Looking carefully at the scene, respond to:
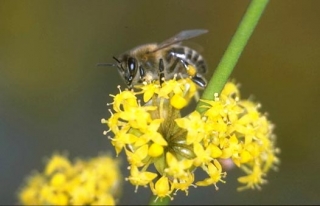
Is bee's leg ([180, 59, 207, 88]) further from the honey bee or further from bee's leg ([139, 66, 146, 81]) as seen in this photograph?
bee's leg ([139, 66, 146, 81])

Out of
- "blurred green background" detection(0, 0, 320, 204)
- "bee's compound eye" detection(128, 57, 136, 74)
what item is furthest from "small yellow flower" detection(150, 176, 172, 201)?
"blurred green background" detection(0, 0, 320, 204)

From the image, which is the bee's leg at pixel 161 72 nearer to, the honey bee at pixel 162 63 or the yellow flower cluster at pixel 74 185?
the honey bee at pixel 162 63

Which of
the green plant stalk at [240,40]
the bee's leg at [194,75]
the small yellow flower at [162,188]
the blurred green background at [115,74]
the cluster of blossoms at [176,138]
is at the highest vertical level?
the blurred green background at [115,74]

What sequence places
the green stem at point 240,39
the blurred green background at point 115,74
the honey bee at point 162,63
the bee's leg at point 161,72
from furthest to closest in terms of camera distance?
1. the blurred green background at point 115,74
2. the honey bee at point 162,63
3. the bee's leg at point 161,72
4. the green stem at point 240,39

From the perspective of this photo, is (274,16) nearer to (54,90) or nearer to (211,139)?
(54,90)

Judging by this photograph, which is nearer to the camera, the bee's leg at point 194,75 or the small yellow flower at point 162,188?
the small yellow flower at point 162,188

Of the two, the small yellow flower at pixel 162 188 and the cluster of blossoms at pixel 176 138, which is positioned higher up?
the cluster of blossoms at pixel 176 138

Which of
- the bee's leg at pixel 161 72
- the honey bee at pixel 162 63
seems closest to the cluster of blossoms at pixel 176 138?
the bee's leg at pixel 161 72
